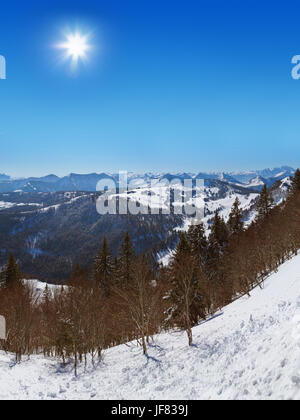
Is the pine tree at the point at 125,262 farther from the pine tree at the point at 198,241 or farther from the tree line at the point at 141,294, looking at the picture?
the pine tree at the point at 198,241

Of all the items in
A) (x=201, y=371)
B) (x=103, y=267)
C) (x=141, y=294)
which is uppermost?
(x=141, y=294)

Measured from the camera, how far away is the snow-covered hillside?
862 centimetres

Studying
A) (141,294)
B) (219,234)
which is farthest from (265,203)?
(141,294)

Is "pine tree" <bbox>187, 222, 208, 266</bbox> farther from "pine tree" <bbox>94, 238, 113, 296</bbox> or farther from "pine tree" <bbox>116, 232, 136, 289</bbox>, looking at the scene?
"pine tree" <bbox>94, 238, 113, 296</bbox>

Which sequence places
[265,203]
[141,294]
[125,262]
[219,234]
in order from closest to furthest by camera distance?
[141,294] → [125,262] → [219,234] → [265,203]

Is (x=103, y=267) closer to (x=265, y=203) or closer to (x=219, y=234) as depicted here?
(x=219, y=234)

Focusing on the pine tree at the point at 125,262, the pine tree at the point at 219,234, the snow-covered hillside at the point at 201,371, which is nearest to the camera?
the snow-covered hillside at the point at 201,371

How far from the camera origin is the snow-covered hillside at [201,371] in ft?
28.3

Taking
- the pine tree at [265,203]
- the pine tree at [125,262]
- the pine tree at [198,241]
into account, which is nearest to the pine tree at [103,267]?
the pine tree at [125,262]

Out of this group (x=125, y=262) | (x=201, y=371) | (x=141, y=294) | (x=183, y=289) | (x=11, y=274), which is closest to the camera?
(x=201, y=371)

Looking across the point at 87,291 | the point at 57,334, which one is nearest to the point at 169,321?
the point at 87,291

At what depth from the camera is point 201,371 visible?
12.7 meters
